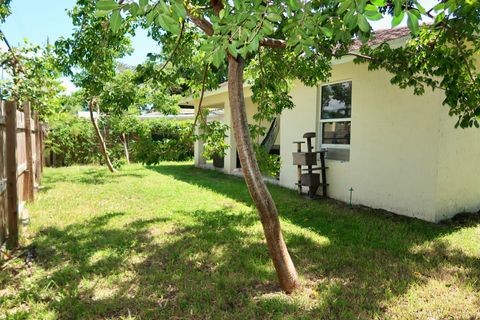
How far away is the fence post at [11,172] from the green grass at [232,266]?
0.40m

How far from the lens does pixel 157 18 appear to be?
5.22 feet

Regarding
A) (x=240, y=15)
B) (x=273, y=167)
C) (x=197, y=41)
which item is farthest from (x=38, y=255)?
(x=240, y=15)

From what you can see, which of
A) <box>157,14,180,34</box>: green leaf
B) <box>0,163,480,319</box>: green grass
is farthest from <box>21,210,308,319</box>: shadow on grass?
<box>157,14,180,34</box>: green leaf

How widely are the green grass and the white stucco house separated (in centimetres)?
43

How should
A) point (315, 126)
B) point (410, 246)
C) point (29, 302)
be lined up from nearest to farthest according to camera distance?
1. point (29, 302)
2. point (410, 246)
3. point (315, 126)

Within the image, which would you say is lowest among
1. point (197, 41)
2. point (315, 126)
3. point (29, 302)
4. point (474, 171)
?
point (29, 302)

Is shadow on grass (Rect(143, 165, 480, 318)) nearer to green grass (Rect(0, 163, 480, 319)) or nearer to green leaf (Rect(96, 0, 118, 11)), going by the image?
green grass (Rect(0, 163, 480, 319))

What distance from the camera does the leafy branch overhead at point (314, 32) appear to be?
1618mm

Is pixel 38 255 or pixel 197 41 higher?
pixel 197 41

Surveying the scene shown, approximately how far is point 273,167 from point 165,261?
66.2 inches

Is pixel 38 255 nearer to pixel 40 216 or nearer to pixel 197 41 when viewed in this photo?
pixel 40 216

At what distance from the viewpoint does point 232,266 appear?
4312 millimetres

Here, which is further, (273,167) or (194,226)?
(194,226)

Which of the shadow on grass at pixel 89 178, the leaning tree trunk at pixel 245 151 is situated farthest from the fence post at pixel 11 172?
the shadow on grass at pixel 89 178
